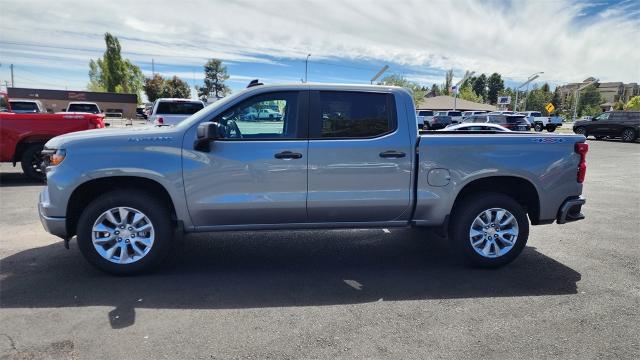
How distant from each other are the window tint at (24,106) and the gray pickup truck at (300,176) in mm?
15166

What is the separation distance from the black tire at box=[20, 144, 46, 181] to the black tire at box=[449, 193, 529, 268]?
8.53 m

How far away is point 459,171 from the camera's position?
433 centimetres

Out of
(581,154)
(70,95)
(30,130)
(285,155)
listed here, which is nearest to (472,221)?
(581,154)

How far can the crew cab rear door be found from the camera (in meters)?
4.19

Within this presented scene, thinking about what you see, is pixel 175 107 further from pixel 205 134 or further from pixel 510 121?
pixel 510 121

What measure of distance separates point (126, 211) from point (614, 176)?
41.9 feet

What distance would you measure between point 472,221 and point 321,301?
190 centimetres

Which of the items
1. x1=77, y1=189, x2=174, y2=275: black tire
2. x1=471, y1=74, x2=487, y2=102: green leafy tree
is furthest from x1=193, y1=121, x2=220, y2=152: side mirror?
x1=471, y1=74, x2=487, y2=102: green leafy tree

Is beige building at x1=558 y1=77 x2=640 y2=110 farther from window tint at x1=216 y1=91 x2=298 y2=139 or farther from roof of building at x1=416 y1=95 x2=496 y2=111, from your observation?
window tint at x1=216 y1=91 x2=298 y2=139

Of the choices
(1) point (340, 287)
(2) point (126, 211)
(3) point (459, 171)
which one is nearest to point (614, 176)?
(3) point (459, 171)

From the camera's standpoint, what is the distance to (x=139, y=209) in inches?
159

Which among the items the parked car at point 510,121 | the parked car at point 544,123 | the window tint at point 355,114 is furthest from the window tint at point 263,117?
the parked car at point 544,123

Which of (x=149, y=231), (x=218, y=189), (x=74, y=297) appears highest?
(x=218, y=189)

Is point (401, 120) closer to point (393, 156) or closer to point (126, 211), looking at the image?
point (393, 156)
